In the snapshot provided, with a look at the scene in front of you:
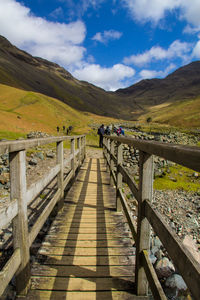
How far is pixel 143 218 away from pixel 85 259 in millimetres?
1362

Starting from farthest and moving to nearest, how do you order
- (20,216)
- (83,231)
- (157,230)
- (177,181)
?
(177,181) → (83,231) → (20,216) → (157,230)

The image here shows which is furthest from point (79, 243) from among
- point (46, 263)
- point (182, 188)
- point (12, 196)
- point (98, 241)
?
point (182, 188)

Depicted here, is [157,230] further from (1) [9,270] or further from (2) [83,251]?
(2) [83,251]

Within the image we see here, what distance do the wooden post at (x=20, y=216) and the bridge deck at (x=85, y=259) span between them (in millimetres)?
251

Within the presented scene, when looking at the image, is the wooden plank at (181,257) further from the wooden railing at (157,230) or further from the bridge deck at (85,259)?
the bridge deck at (85,259)

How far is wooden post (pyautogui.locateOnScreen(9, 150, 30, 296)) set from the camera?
1926 mm

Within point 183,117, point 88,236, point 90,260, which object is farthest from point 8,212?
point 183,117

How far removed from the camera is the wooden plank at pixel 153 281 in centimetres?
168

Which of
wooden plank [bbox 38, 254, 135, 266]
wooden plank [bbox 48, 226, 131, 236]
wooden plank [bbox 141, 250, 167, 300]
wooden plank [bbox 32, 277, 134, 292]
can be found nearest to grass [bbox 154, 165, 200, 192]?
wooden plank [bbox 48, 226, 131, 236]

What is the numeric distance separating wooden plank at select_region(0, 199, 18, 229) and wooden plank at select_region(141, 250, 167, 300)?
1.51 meters

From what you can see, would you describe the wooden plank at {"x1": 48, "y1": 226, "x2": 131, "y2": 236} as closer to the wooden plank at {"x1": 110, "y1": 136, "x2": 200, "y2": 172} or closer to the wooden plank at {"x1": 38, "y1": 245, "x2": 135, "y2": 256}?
the wooden plank at {"x1": 38, "y1": 245, "x2": 135, "y2": 256}

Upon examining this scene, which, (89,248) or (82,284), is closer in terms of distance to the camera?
(82,284)

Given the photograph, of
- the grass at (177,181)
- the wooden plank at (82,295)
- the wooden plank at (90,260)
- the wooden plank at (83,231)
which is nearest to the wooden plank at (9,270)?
the wooden plank at (82,295)

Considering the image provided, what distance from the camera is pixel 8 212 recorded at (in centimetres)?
174
